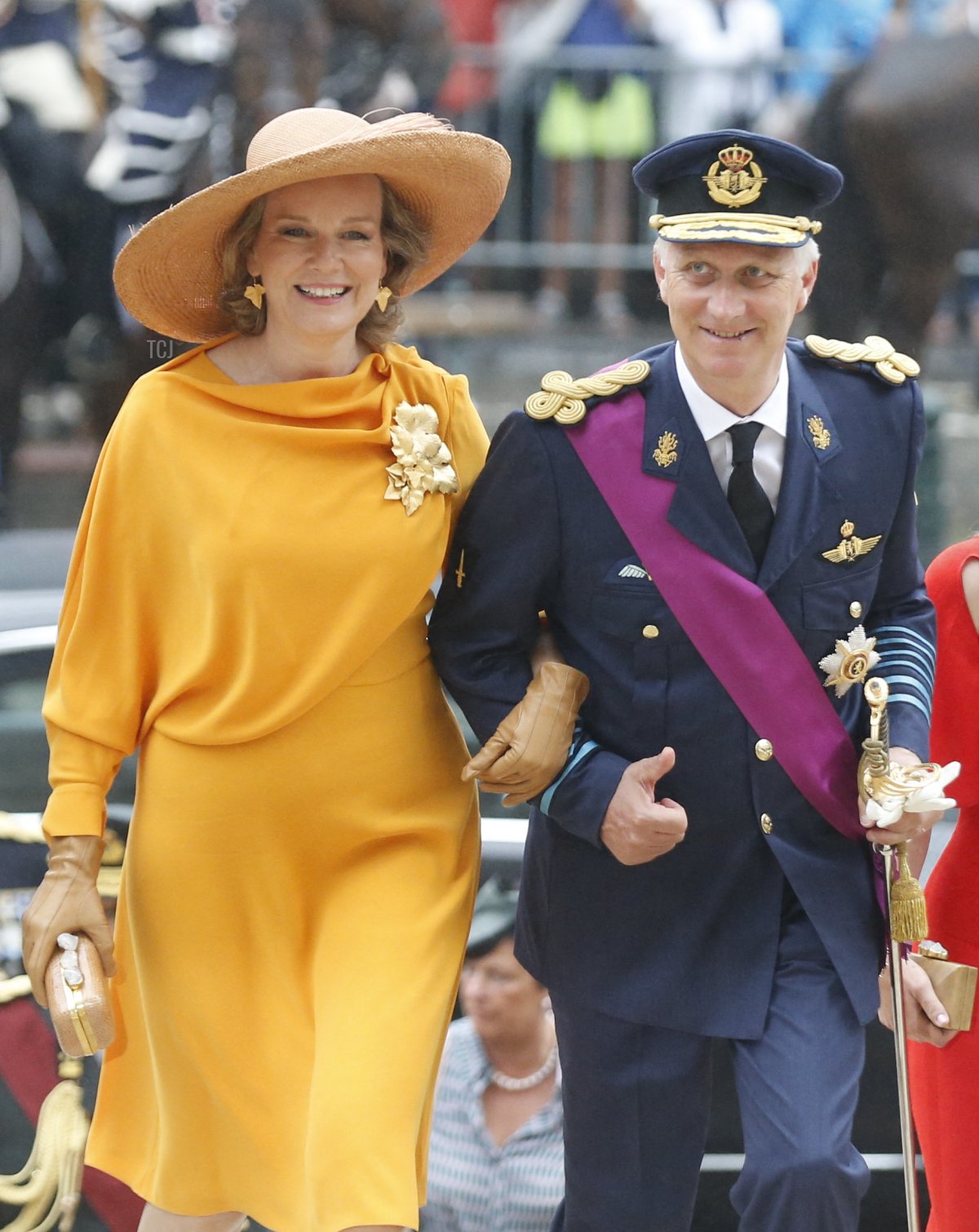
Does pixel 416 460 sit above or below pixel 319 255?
below

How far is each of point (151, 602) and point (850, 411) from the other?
1.07 meters

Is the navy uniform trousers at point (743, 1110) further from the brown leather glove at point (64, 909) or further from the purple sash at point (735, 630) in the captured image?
the brown leather glove at point (64, 909)

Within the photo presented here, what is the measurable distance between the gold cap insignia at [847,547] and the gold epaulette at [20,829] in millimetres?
1549

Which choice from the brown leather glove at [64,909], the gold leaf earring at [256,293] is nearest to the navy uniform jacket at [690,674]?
the gold leaf earring at [256,293]

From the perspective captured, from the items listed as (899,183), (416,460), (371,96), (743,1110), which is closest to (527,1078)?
(743,1110)

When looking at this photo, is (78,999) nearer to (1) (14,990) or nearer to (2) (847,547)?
(1) (14,990)

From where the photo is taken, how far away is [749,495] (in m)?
3.36

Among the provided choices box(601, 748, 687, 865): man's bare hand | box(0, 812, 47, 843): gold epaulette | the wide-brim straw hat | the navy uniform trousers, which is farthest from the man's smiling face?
box(0, 812, 47, 843): gold epaulette

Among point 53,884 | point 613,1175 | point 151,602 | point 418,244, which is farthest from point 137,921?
point 418,244

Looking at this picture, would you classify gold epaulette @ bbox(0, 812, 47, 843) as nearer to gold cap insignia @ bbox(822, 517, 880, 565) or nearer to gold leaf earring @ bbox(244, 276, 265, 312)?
gold leaf earring @ bbox(244, 276, 265, 312)

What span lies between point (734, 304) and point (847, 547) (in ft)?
1.28

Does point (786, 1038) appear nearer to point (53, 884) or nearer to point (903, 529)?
point (903, 529)

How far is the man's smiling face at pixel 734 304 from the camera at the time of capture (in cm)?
327

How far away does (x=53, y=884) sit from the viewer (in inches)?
135
